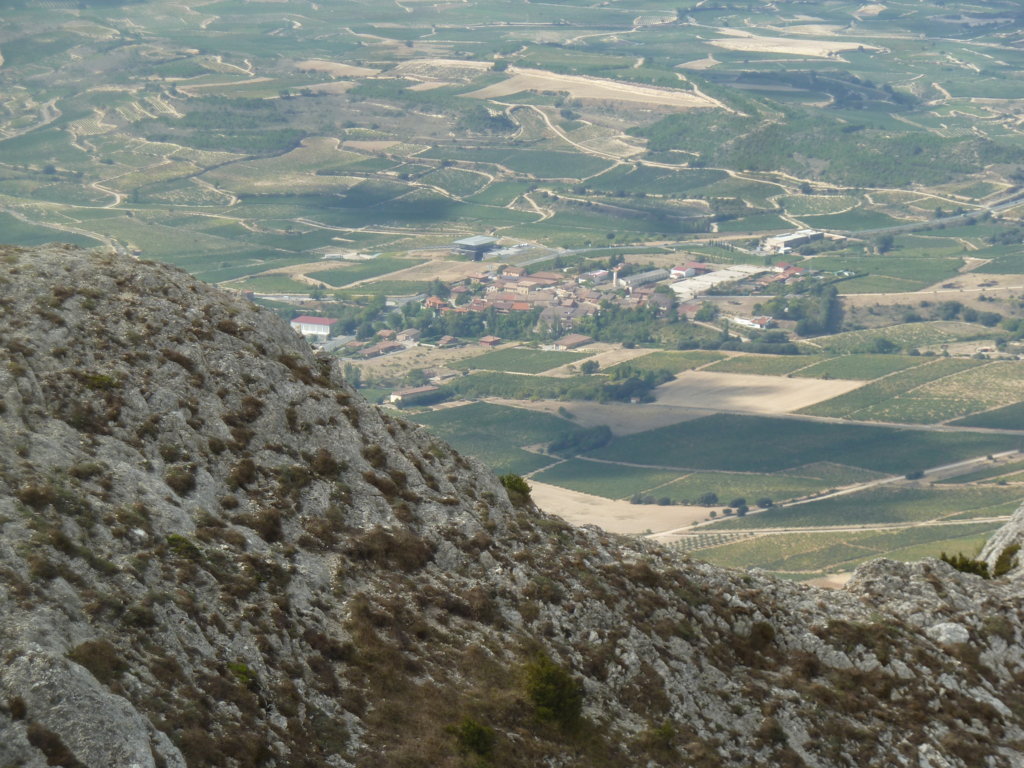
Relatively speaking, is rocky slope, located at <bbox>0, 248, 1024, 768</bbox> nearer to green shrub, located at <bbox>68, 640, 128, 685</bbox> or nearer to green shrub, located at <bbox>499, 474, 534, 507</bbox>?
green shrub, located at <bbox>68, 640, 128, 685</bbox>

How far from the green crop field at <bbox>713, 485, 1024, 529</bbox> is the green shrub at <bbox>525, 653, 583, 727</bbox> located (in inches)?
5694

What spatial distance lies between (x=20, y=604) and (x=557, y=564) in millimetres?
16110

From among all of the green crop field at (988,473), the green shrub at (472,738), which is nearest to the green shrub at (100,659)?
the green shrub at (472,738)

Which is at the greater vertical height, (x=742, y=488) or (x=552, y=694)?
(x=552, y=694)

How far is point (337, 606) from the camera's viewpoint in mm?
30266

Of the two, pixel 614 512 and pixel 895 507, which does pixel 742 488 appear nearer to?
pixel 895 507

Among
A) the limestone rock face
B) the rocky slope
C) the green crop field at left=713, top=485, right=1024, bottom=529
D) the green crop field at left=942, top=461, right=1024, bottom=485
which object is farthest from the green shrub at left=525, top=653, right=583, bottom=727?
the green crop field at left=942, top=461, right=1024, bottom=485

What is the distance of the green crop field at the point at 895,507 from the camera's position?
568 feet

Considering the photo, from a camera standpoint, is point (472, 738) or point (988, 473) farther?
point (988, 473)

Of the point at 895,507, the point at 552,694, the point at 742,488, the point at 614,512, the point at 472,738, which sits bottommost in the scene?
the point at 742,488

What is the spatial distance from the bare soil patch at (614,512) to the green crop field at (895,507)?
6051mm

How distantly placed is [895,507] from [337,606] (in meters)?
160

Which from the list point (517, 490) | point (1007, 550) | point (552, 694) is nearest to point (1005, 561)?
point (1007, 550)

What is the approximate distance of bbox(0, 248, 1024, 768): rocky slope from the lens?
24797mm
